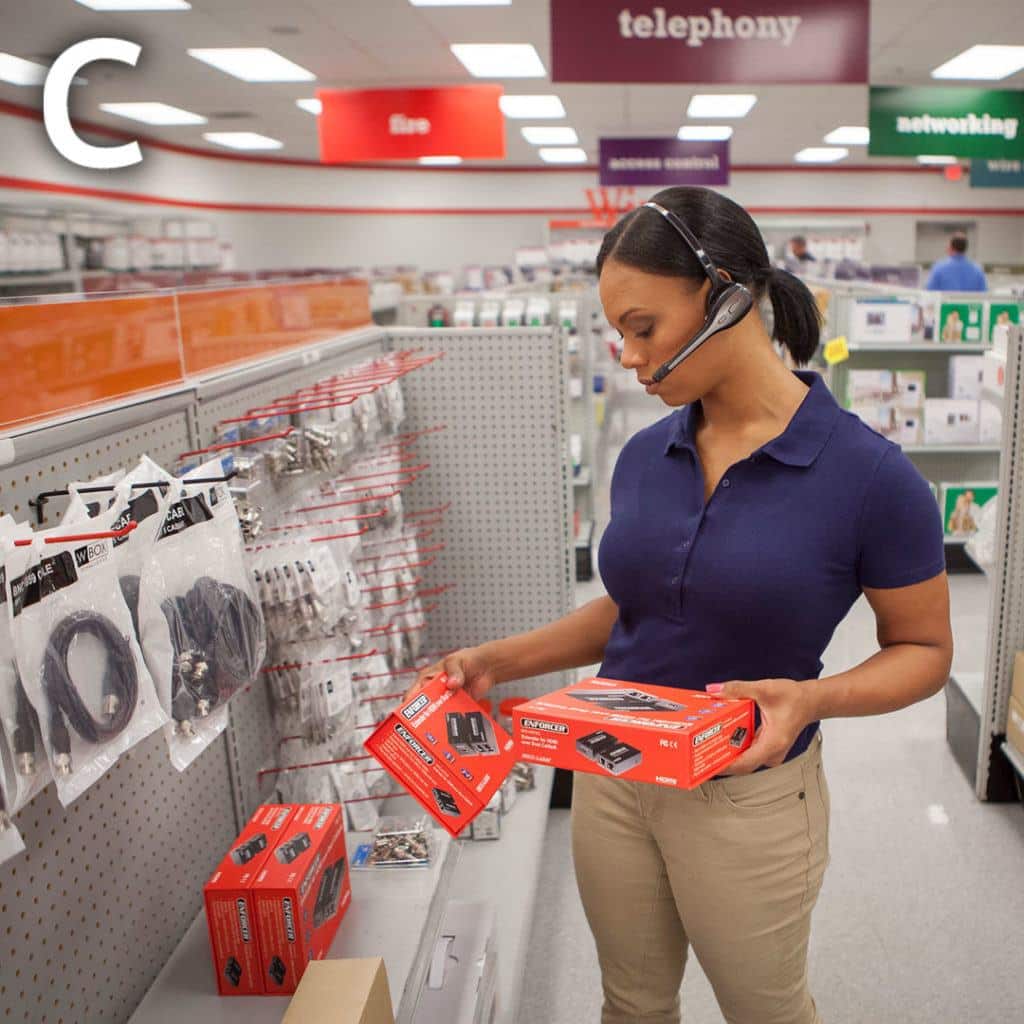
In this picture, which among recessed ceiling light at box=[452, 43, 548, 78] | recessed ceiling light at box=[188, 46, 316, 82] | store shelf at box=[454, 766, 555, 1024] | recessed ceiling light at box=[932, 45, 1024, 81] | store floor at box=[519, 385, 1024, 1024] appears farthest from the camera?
recessed ceiling light at box=[932, 45, 1024, 81]

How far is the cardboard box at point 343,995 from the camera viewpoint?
1.44 m

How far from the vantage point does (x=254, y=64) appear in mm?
8852

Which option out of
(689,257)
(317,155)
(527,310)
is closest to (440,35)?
(527,310)

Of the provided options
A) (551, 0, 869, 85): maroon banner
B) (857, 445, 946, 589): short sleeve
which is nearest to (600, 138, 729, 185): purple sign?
(551, 0, 869, 85): maroon banner

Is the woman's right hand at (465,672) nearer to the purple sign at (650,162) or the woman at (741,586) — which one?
the woman at (741,586)

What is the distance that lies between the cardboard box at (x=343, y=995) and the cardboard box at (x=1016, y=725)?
245 cm

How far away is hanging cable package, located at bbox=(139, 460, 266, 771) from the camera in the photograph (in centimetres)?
137

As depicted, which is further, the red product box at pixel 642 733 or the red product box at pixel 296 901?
the red product box at pixel 296 901

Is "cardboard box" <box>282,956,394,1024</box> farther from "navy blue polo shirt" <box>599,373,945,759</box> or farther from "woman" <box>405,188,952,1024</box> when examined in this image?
"navy blue polo shirt" <box>599,373,945,759</box>

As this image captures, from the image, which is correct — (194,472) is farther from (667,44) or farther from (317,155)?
(317,155)

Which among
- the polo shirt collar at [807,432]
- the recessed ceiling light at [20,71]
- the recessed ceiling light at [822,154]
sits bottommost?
the polo shirt collar at [807,432]

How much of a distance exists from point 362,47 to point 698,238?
7.83 metres

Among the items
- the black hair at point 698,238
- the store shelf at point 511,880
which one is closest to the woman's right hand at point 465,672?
the black hair at point 698,238

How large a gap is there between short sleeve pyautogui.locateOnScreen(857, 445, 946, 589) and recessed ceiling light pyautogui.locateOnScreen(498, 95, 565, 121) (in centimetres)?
1007
